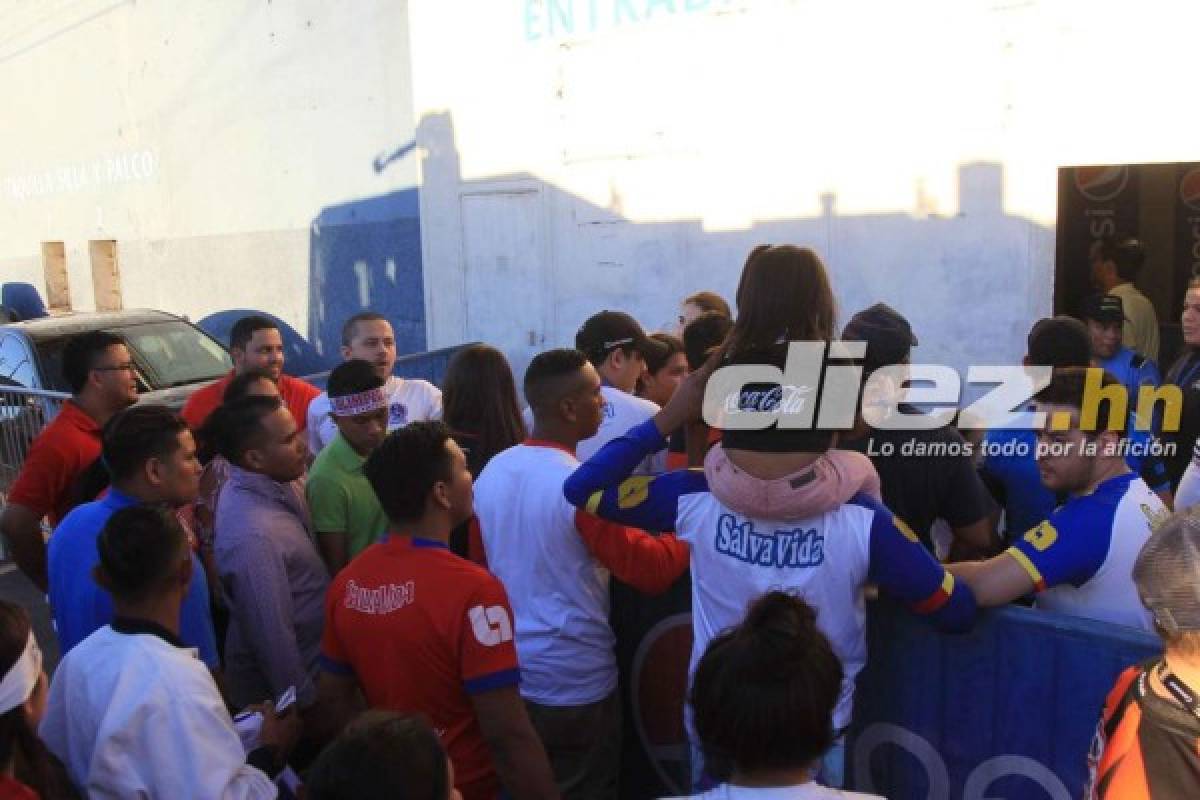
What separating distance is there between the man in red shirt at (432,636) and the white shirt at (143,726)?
42 centimetres

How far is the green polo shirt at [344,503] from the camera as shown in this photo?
429 centimetres

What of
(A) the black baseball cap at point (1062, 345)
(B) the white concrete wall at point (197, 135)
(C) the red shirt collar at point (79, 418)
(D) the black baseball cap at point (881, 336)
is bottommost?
(C) the red shirt collar at point (79, 418)

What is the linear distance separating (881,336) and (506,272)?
844 cm

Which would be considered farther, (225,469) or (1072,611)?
(225,469)

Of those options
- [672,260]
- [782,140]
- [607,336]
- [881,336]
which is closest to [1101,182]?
[782,140]

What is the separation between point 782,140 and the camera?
9438mm

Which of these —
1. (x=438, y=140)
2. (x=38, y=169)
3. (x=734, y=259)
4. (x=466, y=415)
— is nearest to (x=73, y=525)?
(x=466, y=415)

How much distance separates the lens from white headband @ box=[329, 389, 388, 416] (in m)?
4.60

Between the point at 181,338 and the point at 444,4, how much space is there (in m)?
4.92

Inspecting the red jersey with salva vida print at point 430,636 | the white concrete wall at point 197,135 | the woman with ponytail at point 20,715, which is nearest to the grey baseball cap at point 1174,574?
the red jersey with salva vida print at point 430,636

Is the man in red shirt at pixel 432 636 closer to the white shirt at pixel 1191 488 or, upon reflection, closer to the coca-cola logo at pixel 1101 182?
the white shirt at pixel 1191 488

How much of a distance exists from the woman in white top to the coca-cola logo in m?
7.90

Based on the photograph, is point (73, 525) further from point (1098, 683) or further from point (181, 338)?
point (181, 338)

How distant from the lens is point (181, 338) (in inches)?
426
